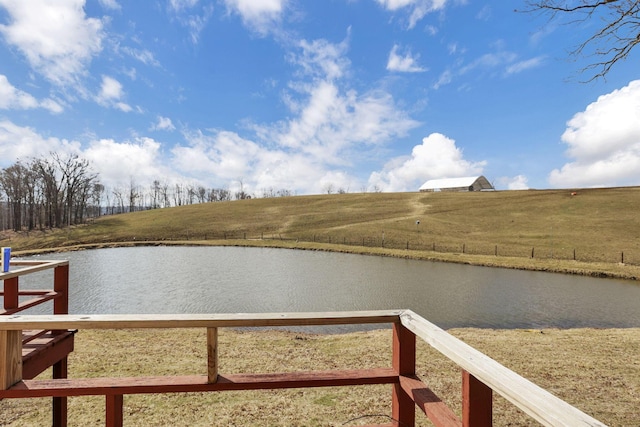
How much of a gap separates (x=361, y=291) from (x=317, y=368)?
10.0 meters

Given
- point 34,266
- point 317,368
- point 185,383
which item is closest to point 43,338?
point 34,266

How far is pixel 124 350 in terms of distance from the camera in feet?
27.0

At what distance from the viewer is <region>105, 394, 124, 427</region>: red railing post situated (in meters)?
2.33

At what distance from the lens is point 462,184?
97.2 meters

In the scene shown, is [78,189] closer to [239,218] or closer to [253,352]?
[239,218]

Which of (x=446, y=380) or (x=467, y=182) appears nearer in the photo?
(x=446, y=380)

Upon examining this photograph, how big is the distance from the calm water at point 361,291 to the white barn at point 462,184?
7779cm

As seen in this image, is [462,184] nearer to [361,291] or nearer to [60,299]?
[361,291]

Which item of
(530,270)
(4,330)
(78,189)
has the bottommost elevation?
(530,270)

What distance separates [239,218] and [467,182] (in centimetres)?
6993

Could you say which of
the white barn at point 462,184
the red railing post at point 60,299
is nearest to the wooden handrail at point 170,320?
the red railing post at point 60,299

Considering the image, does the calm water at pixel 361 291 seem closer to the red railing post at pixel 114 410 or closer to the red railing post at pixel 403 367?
the red railing post at pixel 403 367

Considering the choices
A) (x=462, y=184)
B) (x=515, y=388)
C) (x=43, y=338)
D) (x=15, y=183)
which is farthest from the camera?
(x=462, y=184)

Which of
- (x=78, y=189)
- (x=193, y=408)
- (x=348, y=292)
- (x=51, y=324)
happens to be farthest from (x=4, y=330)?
(x=78, y=189)
